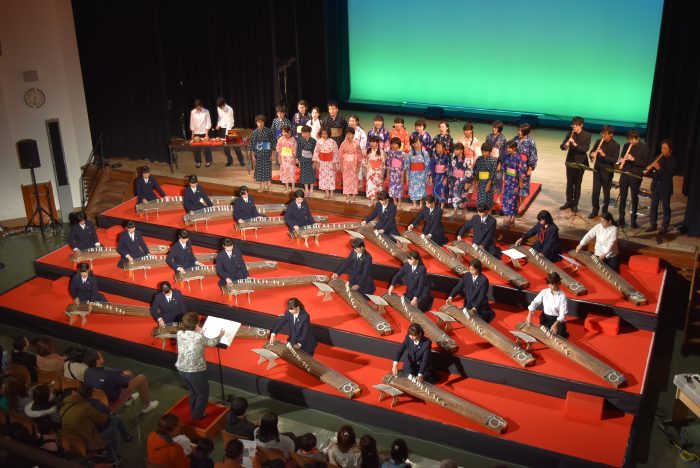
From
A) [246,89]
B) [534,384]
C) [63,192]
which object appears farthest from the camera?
[246,89]

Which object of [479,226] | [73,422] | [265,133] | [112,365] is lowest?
[112,365]

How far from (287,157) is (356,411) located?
5.15 metres

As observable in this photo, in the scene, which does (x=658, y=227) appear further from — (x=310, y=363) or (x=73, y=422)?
(x=73, y=422)

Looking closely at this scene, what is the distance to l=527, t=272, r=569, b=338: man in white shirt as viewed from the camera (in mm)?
8773

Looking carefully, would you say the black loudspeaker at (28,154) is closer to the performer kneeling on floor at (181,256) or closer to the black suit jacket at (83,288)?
the black suit jacket at (83,288)

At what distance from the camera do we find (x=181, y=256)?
10.6 metres

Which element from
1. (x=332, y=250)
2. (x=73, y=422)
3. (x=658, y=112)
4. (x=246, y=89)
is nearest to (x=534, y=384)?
(x=332, y=250)

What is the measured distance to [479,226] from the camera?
10.5m

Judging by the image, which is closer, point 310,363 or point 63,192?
point 310,363

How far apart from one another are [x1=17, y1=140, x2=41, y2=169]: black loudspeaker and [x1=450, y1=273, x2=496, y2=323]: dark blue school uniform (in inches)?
316

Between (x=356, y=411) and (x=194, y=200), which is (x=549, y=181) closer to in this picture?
(x=194, y=200)

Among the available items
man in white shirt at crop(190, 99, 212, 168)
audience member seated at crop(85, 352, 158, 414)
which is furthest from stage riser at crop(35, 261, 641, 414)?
man in white shirt at crop(190, 99, 212, 168)

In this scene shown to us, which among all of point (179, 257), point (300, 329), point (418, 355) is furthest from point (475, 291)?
point (179, 257)

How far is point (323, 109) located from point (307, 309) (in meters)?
8.11
